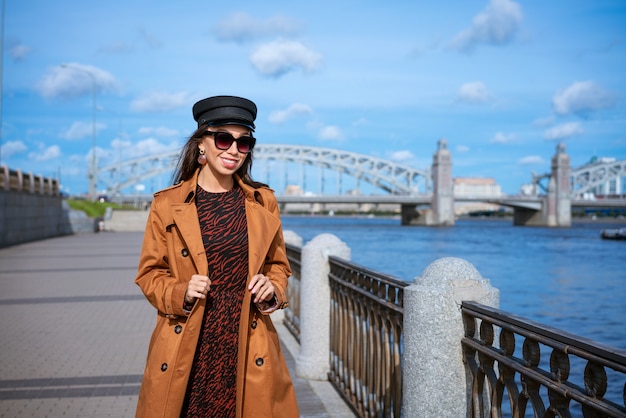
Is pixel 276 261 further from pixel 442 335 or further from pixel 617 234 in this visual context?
pixel 617 234

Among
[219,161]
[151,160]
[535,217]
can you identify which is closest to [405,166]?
[535,217]

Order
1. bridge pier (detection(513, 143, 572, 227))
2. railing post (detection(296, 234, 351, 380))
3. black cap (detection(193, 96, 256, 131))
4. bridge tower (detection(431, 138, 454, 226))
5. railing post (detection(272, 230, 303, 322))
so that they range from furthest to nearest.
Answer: bridge pier (detection(513, 143, 572, 227))
bridge tower (detection(431, 138, 454, 226))
railing post (detection(272, 230, 303, 322))
railing post (detection(296, 234, 351, 380))
black cap (detection(193, 96, 256, 131))

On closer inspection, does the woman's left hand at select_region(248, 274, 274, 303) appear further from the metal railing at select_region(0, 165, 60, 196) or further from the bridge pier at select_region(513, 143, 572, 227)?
the bridge pier at select_region(513, 143, 572, 227)

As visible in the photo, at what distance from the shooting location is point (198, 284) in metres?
2.31

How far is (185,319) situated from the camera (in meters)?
2.40

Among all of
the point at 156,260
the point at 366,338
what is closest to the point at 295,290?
the point at 366,338

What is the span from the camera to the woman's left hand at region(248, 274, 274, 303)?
2.39 m

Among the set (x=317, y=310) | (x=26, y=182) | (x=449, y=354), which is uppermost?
(x=26, y=182)

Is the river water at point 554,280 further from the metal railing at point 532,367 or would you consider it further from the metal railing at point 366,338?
the metal railing at point 532,367

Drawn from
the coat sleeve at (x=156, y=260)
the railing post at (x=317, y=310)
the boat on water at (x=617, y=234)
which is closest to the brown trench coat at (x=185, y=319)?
the coat sleeve at (x=156, y=260)

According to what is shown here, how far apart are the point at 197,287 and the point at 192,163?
0.53 metres

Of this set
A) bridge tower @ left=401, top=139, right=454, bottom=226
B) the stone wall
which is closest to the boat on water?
bridge tower @ left=401, top=139, right=454, bottom=226

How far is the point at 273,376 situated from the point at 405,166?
115 metres

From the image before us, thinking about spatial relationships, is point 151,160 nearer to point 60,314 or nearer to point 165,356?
point 60,314
